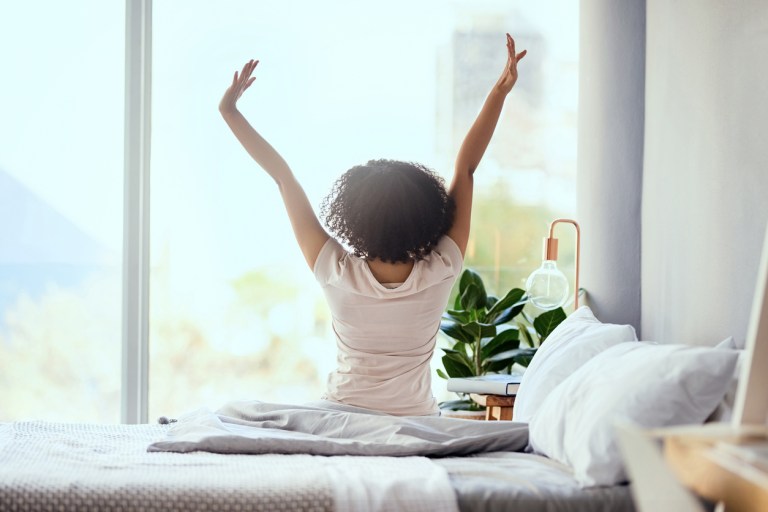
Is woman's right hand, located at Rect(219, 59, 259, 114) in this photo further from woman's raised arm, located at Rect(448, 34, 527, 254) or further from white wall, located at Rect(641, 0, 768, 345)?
white wall, located at Rect(641, 0, 768, 345)

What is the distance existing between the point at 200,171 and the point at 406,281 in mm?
1746

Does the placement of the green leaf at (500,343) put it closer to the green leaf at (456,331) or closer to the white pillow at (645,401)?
the green leaf at (456,331)

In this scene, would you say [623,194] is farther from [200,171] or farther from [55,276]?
[55,276]

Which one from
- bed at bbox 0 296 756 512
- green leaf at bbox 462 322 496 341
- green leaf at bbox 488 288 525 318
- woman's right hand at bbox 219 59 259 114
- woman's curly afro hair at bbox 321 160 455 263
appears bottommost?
bed at bbox 0 296 756 512

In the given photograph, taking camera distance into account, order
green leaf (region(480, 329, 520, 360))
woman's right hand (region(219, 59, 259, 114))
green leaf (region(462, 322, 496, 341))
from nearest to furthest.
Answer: woman's right hand (region(219, 59, 259, 114)) < green leaf (region(462, 322, 496, 341)) < green leaf (region(480, 329, 520, 360))

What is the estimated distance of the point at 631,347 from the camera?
2.05 m

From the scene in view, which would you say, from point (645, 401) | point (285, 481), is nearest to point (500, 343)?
point (645, 401)

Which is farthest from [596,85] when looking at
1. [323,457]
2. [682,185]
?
[323,457]

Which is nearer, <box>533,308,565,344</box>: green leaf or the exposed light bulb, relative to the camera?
the exposed light bulb

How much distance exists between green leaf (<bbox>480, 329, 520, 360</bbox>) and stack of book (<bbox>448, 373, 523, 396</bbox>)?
15.9 inches

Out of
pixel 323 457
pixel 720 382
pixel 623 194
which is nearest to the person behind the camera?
pixel 720 382

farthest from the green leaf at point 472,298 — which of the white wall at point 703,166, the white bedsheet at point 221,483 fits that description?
the white bedsheet at point 221,483

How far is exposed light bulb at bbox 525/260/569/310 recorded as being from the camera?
279cm

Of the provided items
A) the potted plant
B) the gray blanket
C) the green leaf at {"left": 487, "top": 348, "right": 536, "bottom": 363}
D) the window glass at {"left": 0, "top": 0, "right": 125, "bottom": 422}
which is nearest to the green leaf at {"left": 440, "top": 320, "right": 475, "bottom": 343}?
the potted plant
